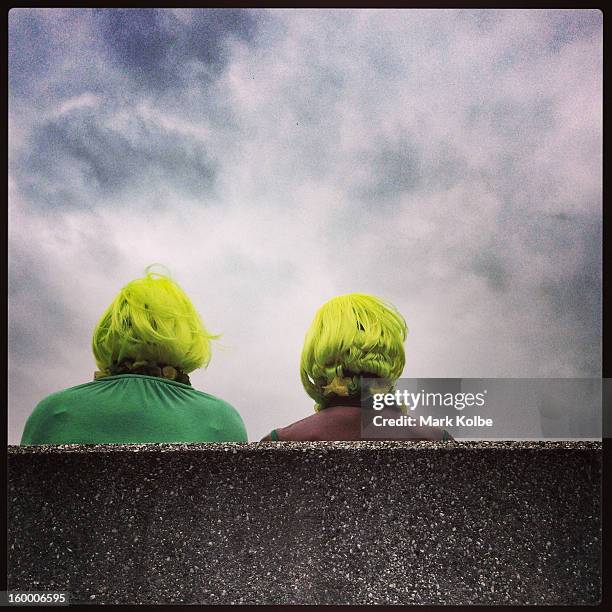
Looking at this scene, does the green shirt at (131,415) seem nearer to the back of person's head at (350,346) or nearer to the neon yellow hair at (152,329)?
the neon yellow hair at (152,329)

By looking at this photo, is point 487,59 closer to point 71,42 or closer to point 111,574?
point 71,42

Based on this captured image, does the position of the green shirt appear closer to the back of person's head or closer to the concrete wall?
the concrete wall

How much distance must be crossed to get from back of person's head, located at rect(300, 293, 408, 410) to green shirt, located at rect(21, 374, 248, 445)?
161 mm

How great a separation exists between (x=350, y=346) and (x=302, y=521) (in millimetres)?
307

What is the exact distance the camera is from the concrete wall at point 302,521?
1292mm

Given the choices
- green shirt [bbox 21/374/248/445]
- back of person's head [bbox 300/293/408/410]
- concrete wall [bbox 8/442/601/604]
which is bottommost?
concrete wall [bbox 8/442/601/604]

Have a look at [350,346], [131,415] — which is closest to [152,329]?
[131,415]

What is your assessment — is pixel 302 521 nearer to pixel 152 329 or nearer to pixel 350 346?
pixel 350 346

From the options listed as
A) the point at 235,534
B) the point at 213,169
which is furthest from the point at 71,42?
the point at 235,534

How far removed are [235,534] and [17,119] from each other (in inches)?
32.7

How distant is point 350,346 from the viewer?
53.4 inches

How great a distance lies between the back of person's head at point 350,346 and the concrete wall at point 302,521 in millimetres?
113

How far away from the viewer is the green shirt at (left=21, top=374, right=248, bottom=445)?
1.31 meters

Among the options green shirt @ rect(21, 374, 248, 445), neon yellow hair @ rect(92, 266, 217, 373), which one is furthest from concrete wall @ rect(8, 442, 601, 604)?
neon yellow hair @ rect(92, 266, 217, 373)
